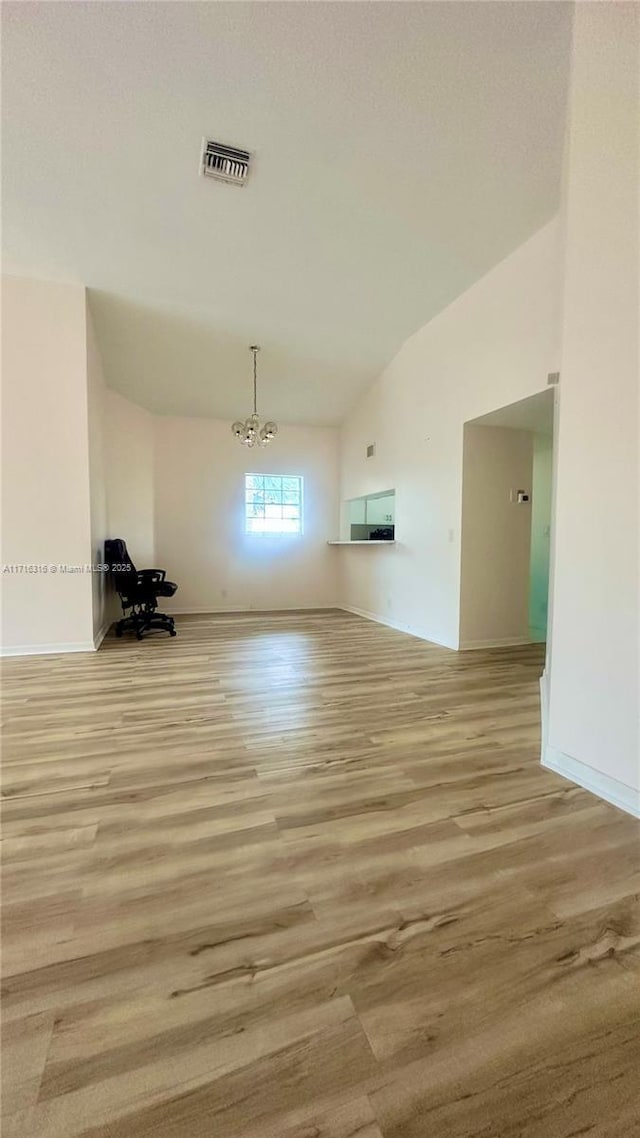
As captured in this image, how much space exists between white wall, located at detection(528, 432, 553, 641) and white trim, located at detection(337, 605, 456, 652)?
1.61 meters

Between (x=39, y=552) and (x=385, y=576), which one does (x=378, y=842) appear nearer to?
(x=39, y=552)

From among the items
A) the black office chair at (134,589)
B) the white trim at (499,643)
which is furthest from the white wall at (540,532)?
the black office chair at (134,589)

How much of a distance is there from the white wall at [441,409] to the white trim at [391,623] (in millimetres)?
31

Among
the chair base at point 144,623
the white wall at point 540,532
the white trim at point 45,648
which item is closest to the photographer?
the white trim at point 45,648

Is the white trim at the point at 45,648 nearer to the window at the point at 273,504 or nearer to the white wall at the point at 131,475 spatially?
the white wall at the point at 131,475

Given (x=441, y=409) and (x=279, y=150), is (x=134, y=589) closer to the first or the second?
(x=441, y=409)

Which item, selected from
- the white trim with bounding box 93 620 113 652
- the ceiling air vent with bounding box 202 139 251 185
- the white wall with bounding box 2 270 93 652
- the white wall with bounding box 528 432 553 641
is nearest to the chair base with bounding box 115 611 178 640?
the white trim with bounding box 93 620 113 652

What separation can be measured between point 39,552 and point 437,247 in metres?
4.31

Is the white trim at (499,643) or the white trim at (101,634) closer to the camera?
the white trim at (499,643)

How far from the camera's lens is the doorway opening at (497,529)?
164 inches

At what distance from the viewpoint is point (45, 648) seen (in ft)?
13.4

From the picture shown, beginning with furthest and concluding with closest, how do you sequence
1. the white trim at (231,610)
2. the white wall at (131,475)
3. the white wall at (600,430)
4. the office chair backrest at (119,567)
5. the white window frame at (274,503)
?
1. the white window frame at (274,503)
2. the white trim at (231,610)
3. the white wall at (131,475)
4. the office chair backrest at (119,567)
5. the white wall at (600,430)

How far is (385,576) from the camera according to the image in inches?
224

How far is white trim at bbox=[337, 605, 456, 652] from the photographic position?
4554mm
